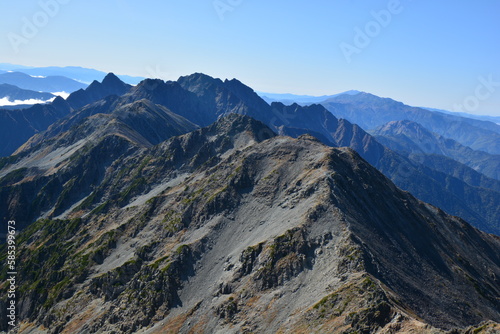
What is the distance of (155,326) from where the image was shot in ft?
306

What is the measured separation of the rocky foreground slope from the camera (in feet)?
251

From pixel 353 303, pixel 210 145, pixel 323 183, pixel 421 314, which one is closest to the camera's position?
pixel 353 303

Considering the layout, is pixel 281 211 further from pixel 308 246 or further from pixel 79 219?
pixel 79 219

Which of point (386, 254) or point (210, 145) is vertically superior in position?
point (210, 145)

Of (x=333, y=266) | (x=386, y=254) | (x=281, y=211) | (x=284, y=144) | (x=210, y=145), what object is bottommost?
(x=386, y=254)

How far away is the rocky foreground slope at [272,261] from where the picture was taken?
76.4 m

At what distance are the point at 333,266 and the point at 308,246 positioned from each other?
1058 cm

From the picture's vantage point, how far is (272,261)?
3561 inches

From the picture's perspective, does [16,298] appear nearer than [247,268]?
No

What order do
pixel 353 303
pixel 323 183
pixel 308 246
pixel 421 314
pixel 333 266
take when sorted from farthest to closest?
pixel 323 183 < pixel 308 246 < pixel 333 266 < pixel 421 314 < pixel 353 303

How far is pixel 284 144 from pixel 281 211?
40.4 meters

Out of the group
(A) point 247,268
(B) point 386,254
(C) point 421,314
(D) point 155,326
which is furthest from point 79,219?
(C) point 421,314

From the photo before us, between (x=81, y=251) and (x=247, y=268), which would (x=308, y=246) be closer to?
(x=247, y=268)

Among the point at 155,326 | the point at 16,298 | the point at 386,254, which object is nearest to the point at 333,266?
the point at 386,254
